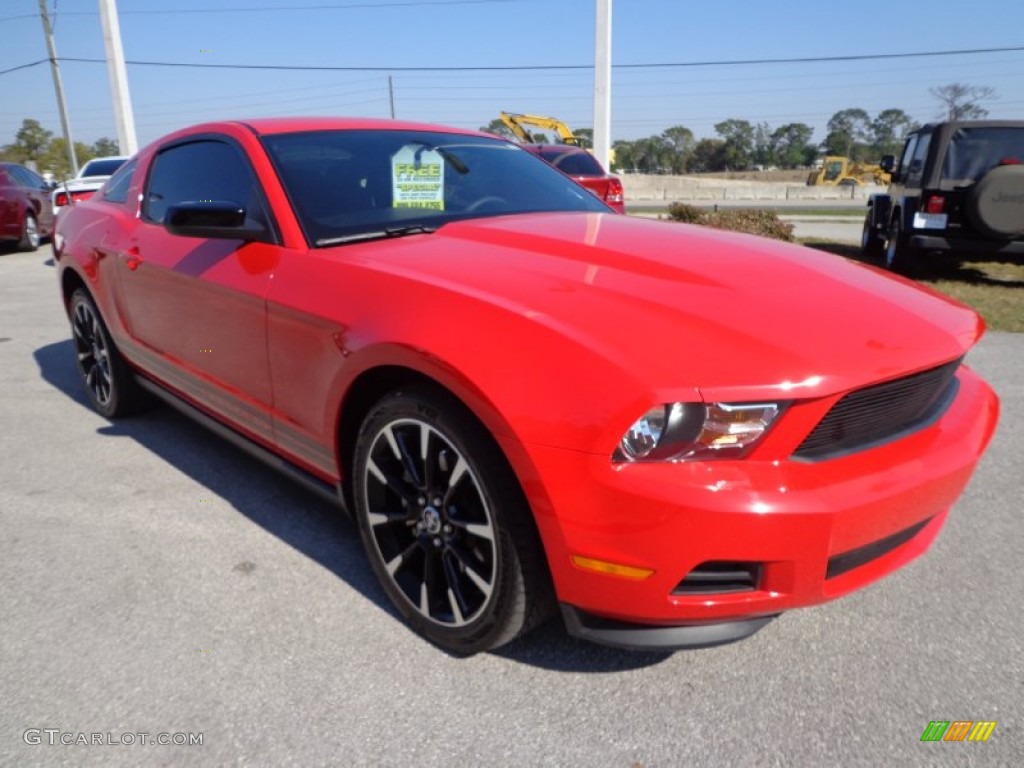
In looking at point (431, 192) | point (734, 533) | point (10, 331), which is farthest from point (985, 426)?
point (10, 331)

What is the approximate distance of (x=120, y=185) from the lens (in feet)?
13.9

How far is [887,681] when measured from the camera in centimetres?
209

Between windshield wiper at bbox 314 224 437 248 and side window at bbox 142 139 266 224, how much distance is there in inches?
12.5

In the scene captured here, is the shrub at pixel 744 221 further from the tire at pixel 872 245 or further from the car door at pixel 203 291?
the car door at pixel 203 291

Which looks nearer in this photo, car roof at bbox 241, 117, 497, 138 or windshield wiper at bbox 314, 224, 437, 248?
windshield wiper at bbox 314, 224, 437, 248

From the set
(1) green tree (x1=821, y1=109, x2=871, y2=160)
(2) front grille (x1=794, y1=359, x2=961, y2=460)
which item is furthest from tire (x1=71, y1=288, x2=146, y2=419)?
(1) green tree (x1=821, y1=109, x2=871, y2=160)

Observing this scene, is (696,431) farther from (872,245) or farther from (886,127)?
(886,127)

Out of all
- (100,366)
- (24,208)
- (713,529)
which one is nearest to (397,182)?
(713,529)

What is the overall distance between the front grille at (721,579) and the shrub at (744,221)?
8.70 meters

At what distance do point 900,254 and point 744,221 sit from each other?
94.0 inches

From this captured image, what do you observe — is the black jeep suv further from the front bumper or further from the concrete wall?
the concrete wall

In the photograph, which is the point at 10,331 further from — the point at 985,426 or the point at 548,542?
the point at 985,426

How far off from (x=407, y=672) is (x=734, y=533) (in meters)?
1.05

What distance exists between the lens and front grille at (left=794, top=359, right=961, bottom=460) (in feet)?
5.97
